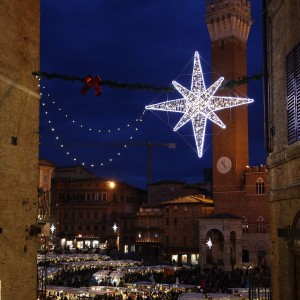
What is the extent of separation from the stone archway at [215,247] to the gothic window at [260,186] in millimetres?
5154

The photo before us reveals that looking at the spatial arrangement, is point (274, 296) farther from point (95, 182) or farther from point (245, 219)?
point (95, 182)

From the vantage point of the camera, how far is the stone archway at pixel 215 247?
47125 mm

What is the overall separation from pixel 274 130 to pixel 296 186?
7.74 ft

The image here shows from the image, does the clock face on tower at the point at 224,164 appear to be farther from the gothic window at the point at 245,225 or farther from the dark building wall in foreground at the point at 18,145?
the dark building wall in foreground at the point at 18,145

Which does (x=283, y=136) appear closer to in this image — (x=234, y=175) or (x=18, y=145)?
(x=18, y=145)

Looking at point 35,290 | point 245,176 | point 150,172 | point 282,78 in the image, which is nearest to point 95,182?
point 245,176

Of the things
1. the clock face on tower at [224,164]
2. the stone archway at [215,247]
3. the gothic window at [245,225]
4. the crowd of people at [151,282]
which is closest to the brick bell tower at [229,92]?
the clock face on tower at [224,164]

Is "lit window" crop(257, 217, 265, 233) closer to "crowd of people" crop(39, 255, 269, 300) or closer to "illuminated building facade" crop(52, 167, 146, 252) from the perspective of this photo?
"crowd of people" crop(39, 255, 269, 300)

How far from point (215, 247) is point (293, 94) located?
38.3 m

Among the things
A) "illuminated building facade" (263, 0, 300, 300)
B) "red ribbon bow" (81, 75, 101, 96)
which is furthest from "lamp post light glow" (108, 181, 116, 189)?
"illuminated building facade" (263, 0, 300, 300)

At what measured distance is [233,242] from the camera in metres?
47.5

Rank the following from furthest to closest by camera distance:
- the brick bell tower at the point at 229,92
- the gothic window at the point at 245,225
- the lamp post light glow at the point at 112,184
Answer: the lamp post light glow at the point at 112,184
the brick bell tower at the point at 229,92
the gothic window at the point at 245,225

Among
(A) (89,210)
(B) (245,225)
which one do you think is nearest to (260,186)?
(B) (245,225)

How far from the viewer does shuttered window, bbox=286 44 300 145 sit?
1071 centimetres
